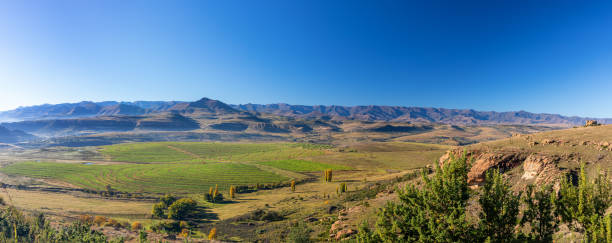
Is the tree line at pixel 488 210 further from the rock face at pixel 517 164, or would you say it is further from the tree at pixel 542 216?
the rock face at pixel 517 164

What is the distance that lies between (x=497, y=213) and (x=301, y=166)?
5872 inches

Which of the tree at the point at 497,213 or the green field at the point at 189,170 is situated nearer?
the tree at the point at 497,213

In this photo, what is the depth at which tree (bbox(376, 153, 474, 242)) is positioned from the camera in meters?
14.4

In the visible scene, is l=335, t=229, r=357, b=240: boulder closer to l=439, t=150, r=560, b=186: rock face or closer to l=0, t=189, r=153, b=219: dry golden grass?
l=439, t=150, r=560, b=186: rock face

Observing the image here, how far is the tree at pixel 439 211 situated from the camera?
1443 centimetres

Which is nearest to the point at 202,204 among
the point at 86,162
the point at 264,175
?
the point at 264,175

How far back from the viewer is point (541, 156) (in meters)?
33.8

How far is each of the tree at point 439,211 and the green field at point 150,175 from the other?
362 ft

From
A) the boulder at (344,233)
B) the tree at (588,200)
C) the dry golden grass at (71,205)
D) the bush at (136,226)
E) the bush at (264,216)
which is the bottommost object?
the dry golden grass at (71,205)

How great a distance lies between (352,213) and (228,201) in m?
63.5

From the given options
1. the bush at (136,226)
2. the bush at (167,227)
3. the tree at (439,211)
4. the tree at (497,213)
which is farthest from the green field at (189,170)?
the tree at (497,213)

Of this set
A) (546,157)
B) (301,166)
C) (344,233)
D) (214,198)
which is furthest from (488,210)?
(301,166)

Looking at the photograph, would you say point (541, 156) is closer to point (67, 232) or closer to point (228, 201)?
point (67, 232)

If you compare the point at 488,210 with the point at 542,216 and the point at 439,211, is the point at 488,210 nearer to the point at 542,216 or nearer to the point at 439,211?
the point at 439,211
